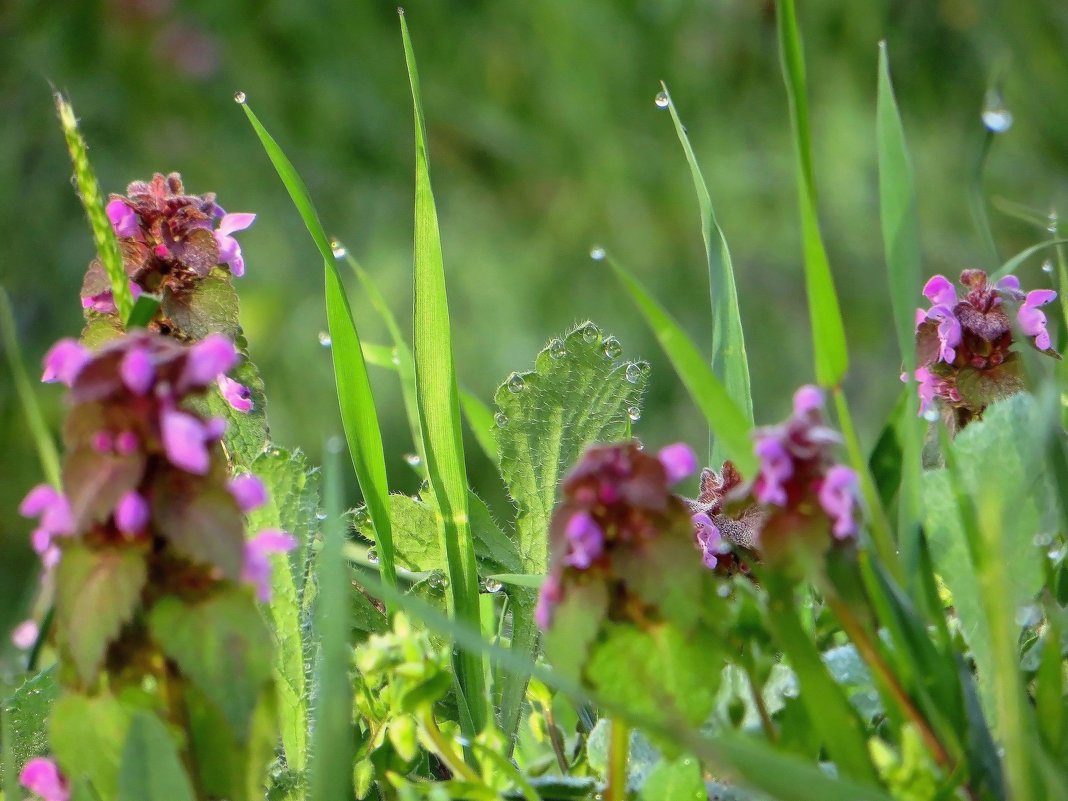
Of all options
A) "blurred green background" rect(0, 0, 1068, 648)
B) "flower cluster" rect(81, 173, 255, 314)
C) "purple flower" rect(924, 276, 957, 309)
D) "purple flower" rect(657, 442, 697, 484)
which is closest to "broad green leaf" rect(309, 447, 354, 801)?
"purple flower" rect(657, 442, 697, 484)

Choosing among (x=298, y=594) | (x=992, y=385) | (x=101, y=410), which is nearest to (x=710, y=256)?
(x=992, y=385)

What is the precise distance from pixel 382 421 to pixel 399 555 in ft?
8.24

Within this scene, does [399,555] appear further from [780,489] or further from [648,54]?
[648,54]

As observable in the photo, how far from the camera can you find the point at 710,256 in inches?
32.6

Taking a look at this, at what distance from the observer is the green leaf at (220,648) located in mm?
413

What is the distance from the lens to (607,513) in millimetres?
447

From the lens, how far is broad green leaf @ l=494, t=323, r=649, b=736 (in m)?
0.77

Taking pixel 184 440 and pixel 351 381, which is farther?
pixel 351 381

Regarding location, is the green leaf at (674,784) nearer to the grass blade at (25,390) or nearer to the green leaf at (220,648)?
the green leaf at (220,648)

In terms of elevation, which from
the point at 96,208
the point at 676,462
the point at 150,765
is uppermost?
the point at 96,208

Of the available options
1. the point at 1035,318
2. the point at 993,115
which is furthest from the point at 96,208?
the point at 1035,318

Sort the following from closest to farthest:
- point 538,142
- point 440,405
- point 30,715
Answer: point 30,715 → point 440,405 → point 538,142

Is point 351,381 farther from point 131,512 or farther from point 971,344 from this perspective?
point 971,344

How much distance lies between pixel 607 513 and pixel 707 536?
29 cm
